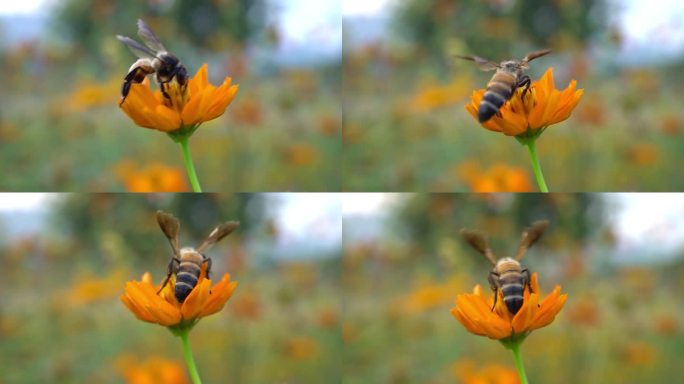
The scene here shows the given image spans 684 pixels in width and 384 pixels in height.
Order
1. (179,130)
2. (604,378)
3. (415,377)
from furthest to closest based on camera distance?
(415,377), (604,378), (179,130)

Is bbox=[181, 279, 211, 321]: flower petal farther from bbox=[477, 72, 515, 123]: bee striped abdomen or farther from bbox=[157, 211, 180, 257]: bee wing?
bbox=[477, 72, 515, 123]: bee striped abdomen

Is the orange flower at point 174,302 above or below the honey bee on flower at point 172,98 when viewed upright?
below

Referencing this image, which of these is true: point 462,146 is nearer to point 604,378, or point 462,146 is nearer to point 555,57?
point 555,57

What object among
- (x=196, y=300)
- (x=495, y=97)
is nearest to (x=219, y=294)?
(x=196, y=300)

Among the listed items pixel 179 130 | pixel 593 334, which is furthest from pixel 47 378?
pixel 179 130

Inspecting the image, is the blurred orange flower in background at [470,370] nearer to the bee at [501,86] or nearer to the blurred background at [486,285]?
the blurred background at [486,285]

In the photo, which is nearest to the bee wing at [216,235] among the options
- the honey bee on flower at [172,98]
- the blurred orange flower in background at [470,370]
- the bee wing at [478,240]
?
the honey bee on flower at [172,98]

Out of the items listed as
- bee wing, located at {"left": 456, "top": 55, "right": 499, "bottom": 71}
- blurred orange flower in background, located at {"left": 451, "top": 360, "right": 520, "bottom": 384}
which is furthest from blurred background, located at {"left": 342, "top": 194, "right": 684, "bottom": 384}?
bee wing, located at {"left": 456, "top": 55, "right": 499, "bottom": 71}
